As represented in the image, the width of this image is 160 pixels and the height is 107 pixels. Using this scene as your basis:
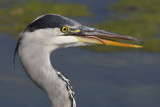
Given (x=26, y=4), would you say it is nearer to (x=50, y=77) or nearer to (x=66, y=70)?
(x=66, y=70)

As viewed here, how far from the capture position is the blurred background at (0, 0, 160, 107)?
30.1ft

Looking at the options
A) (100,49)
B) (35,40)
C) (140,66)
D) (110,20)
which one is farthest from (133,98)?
(35,40)

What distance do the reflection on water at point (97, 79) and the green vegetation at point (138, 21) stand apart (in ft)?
1.85

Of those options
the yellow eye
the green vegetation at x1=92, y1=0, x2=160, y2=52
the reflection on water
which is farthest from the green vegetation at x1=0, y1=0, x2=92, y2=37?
the yellow eye

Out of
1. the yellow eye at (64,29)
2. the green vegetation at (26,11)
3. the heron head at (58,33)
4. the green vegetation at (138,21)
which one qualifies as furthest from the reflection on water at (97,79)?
the yellow eye at (64,29)

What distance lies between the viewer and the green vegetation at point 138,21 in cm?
1127

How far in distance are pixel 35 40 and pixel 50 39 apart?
0.20 m

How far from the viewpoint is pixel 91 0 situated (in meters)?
13.3

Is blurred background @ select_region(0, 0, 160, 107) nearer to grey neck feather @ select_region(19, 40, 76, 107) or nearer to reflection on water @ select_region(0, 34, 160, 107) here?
reflection on water @ select_region(0, 34, 160, 107)

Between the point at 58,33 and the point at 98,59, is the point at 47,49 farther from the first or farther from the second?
the point at 98,59

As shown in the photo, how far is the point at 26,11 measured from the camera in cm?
1254

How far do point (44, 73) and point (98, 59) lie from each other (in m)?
5.18

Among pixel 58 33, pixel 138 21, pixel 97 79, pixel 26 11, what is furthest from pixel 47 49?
pixel 26 11

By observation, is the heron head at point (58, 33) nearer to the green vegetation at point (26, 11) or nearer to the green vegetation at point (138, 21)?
the green vegetation at point (138, 21)
